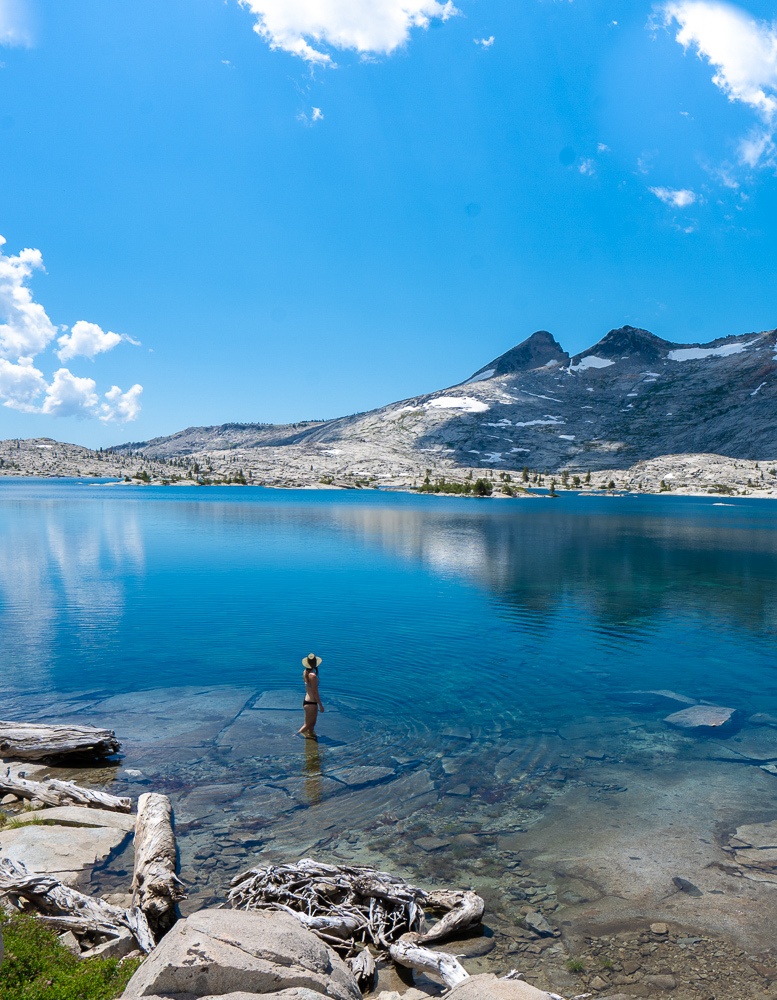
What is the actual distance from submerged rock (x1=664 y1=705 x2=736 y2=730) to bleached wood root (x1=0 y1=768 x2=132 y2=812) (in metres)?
19.7

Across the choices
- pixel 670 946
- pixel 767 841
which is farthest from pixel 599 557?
pixel 670 946

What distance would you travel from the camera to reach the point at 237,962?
8266 millimetres

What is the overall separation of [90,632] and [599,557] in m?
56.2

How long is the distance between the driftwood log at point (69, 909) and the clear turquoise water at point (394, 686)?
2168mm

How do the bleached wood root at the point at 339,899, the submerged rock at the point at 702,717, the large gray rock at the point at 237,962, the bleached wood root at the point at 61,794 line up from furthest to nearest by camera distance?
the submerged rock at the point at 702,717
the bleached wood root at the point at 61,794
the bleached wood root at the point at 339,899
the large gray rock at the point at 237,962

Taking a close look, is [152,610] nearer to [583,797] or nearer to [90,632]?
[90,632]

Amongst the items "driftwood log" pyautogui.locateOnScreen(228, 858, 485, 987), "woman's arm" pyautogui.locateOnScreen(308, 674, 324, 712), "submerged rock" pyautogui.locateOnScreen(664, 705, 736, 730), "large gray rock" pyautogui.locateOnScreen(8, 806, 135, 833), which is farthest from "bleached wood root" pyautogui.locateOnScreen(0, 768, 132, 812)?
"submerged rock" pyautogui.locateOnScreen(664, 705, 736, 730)

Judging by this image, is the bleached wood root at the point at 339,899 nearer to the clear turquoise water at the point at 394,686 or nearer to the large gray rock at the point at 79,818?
the clear turquoise water at the point at 394,686

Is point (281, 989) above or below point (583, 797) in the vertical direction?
above

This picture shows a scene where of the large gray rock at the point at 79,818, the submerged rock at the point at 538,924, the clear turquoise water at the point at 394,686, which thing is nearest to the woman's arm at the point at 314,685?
the clear turquoise water at the point at 394,686

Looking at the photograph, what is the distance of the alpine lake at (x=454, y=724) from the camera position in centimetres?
1438

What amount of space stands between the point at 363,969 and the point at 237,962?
11.3ft

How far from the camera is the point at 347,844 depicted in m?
15.7

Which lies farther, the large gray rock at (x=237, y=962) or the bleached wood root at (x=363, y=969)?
the bleached wood root at (x=363, y=969)
